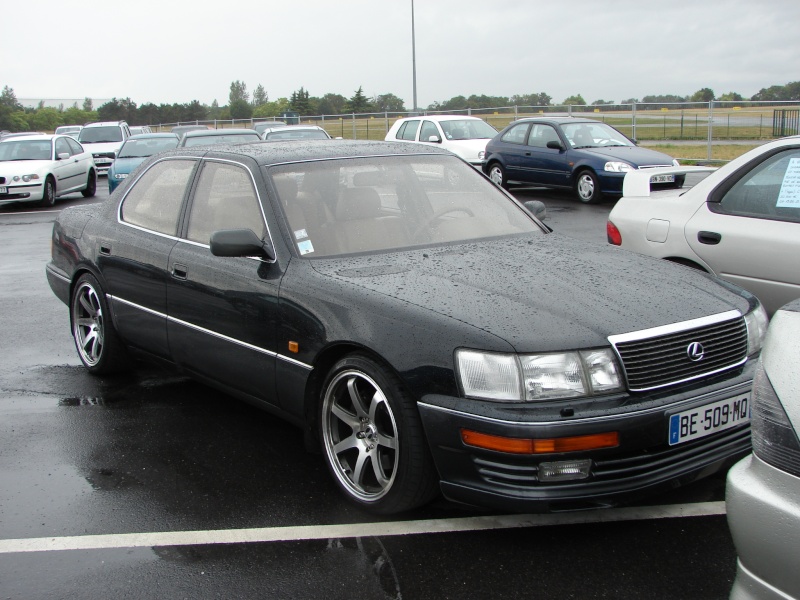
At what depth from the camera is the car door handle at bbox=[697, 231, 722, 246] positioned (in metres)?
5.58

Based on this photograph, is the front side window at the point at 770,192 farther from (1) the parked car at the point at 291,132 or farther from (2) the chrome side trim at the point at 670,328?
(1) the parked car at the point at 291,132

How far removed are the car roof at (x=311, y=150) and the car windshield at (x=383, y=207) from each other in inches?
2.6

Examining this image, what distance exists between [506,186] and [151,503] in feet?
50.5

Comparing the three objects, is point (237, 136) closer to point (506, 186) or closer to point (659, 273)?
point (506, 186)

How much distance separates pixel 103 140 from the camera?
28.6m

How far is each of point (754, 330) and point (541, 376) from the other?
1.17 metres

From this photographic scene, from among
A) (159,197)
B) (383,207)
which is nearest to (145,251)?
(159,197)

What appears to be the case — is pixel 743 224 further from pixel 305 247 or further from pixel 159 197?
pixel 159 197

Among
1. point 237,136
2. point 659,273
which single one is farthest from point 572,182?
point 659,273

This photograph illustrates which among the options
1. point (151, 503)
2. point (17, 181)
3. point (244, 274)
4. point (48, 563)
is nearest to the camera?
point (48, 563)

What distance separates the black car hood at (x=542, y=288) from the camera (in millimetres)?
3408

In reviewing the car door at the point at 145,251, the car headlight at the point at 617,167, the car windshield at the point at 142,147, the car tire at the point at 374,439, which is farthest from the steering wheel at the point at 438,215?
the car windshield at the point at 142,147

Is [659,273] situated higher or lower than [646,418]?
higher

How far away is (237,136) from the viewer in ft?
55.6
